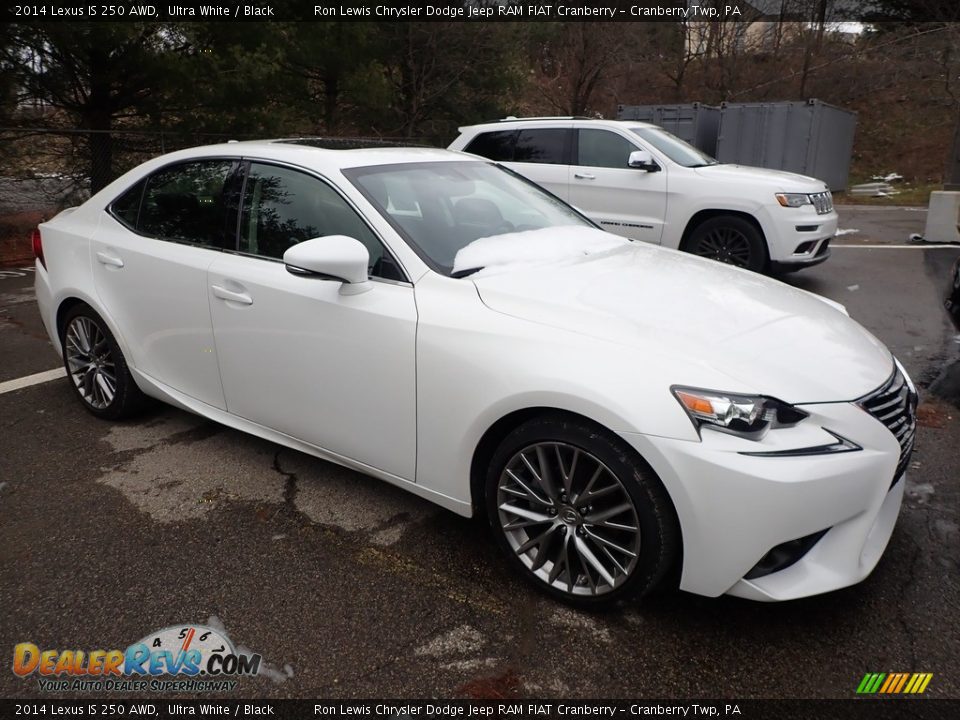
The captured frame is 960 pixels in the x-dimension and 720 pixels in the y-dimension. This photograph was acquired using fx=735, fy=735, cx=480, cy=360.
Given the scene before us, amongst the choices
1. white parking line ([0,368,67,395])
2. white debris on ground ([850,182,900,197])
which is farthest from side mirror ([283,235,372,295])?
white debris on ground ([850,182,900,197])

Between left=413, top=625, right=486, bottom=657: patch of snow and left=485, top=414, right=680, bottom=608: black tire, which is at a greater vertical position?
left=485, top=414, right=680, bottom=608: black tire

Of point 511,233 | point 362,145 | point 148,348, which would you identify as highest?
point 362,145

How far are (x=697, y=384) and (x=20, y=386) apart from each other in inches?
178

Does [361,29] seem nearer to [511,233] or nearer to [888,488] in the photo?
[511,233]

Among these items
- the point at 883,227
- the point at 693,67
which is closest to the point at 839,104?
the point at 693,67

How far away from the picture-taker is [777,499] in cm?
215

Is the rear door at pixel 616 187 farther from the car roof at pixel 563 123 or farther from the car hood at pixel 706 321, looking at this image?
the car hood at pixel 706 321

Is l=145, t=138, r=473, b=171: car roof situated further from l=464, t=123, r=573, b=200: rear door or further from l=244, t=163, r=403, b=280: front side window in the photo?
l=464, t=123, r=573, b=200: rear door

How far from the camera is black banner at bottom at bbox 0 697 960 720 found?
2.13m

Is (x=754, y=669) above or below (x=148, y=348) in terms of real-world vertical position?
below

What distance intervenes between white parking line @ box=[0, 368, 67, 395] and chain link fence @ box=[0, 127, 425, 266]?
6010 millimetres

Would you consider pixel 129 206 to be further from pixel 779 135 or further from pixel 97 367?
pixel 779 135

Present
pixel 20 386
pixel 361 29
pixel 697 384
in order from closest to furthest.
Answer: pixel 697 384
pixel 20 386
pixel 361 29

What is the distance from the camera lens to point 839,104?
27578 millimetres
